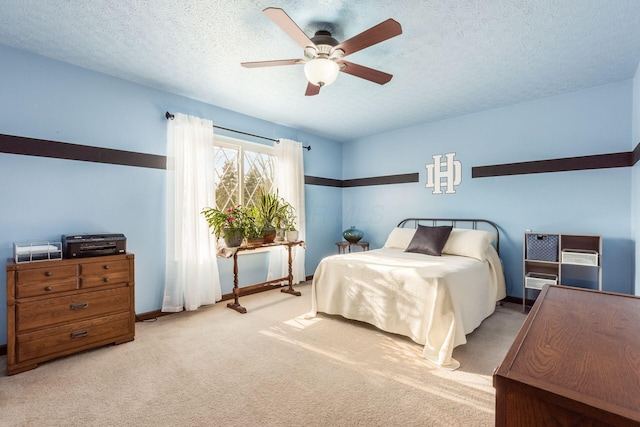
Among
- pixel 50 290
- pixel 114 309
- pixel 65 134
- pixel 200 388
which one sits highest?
pixel 65 134

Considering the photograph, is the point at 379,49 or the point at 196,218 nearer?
the point at 379,49

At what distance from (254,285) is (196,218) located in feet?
3.87

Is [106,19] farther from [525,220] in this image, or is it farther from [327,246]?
[525,220]

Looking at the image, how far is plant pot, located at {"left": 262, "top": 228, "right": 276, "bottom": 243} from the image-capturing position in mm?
3885

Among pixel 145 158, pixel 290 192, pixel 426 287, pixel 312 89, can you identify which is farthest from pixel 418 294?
pixel 145 158

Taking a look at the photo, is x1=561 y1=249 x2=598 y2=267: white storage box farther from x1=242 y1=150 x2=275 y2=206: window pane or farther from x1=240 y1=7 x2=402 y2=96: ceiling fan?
x1=242 y1=150 x2=275 y2=206: window pane

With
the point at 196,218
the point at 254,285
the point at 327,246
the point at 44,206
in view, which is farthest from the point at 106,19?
the point at 327,246

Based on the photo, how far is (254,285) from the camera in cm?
404

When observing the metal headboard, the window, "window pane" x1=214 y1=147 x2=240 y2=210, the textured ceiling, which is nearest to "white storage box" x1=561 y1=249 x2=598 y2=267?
the metal headboard

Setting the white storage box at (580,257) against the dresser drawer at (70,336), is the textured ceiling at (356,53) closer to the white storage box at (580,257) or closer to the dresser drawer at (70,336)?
the white storage box at (580,257)

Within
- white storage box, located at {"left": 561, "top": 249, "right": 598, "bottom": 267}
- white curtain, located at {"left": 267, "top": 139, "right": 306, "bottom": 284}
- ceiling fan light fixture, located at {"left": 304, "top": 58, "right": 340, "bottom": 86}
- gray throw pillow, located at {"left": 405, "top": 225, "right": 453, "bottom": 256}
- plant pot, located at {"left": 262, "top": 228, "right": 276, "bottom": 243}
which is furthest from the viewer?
white curtain, located at {"left": 267, "top": 139, "right": 306, "bottom": 284}

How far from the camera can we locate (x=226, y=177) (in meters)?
4.11

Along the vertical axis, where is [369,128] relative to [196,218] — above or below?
above

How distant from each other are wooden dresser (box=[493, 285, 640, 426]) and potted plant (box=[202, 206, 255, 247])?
302cm
